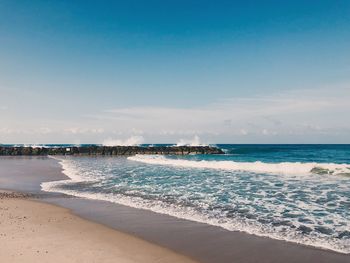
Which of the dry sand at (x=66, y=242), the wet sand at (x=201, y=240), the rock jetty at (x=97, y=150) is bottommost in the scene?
the wet sand at (x=201, y=240)

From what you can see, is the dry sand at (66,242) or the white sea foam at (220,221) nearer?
the dry sand at (66,242)

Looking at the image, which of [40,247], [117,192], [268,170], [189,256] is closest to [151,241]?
[189,256]

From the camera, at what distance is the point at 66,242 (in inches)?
325

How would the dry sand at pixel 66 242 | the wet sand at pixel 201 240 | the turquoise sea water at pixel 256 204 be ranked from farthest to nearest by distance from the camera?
the turquoise sea water at pixel 256 204 < the wet sand at pixel 201 240 < the dry sand at pixel 66 242

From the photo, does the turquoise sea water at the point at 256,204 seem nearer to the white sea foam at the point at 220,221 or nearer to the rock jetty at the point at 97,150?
the white sea foam at the point at 220,221

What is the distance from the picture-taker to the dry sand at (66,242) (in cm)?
717

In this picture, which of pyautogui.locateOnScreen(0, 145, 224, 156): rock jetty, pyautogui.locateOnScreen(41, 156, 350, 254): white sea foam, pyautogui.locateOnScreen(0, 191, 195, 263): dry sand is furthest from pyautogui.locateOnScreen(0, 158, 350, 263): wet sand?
pyautogui.locateOnScreen(0, 145, 224, 156): rock jetty

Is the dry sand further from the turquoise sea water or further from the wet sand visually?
the turquoise sea water

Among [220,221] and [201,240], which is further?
[220,221]

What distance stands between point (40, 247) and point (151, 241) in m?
2.56

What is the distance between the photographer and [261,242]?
27.7 ft

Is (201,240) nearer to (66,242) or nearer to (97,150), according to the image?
(66,242)

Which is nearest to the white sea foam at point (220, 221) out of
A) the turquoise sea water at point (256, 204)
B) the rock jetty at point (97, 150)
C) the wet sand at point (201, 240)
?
the turquoise sea water at point (256, 204)

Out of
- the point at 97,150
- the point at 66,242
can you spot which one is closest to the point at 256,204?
the point at 66,242
